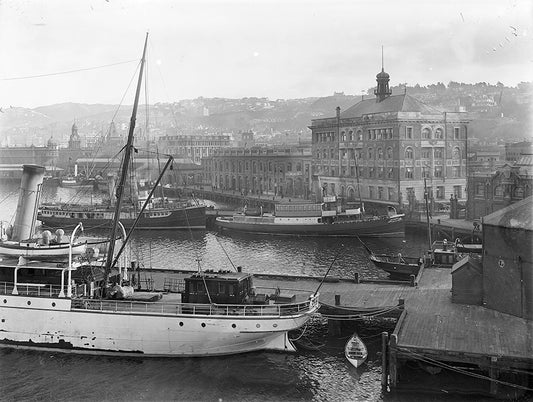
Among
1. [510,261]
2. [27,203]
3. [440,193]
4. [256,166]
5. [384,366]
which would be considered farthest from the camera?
[256,166]

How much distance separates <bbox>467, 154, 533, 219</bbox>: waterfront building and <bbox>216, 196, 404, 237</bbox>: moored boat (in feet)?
28.0

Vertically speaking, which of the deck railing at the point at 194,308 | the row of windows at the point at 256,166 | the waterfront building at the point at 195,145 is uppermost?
the waterfront building at the point at 195,145

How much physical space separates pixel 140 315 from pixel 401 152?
59.9 m

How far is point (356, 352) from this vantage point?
2645cm

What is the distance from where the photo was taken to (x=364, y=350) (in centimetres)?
2653

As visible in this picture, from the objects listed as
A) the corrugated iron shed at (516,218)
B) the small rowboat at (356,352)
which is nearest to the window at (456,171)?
the corrugated iron shed at (516,218)

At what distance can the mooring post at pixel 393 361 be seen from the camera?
2312 cm

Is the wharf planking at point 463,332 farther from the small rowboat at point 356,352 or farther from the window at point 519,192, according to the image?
the window at point 519,192

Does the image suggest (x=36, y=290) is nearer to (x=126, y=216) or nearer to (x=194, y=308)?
(x=194, y=308)

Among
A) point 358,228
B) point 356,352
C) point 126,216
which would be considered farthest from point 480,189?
point 126,216

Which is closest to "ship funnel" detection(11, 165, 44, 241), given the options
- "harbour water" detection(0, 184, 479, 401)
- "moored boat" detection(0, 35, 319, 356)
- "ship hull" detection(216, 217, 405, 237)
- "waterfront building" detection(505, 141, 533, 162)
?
"moored boat" detection(0, 35, 319, 356)

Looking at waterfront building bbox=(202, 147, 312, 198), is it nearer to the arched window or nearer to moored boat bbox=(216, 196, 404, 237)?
the arched window

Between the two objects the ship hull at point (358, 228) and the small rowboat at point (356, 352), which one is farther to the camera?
the ship hull at point (358, 228)

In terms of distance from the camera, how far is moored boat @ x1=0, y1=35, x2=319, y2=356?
88.4ft
